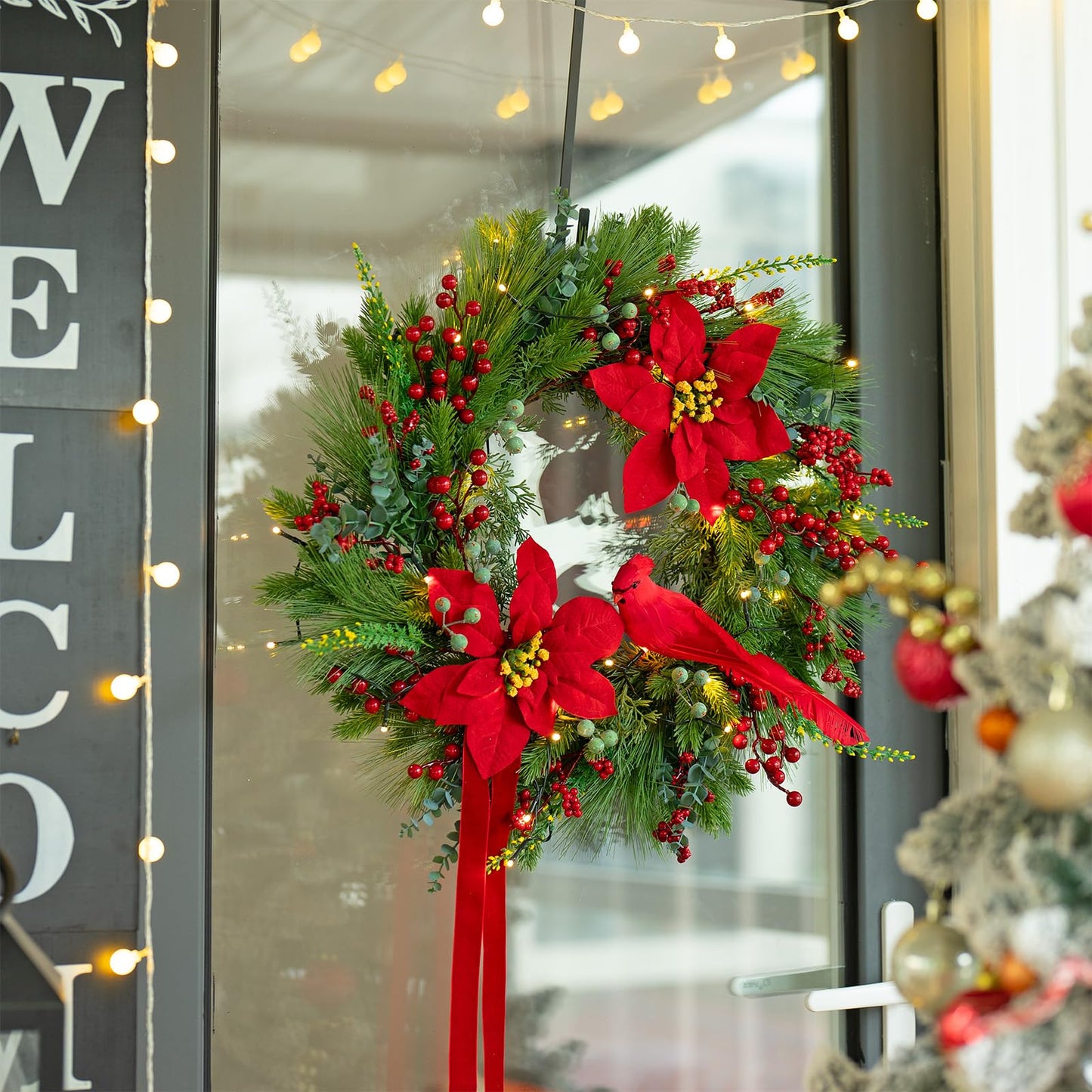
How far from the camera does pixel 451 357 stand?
3.48ft

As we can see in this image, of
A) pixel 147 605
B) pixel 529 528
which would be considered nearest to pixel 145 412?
pixel 147 605

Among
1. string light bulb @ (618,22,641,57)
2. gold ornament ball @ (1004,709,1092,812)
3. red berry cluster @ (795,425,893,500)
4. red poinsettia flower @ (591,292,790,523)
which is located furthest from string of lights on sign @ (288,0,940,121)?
gold ornament ball @ (1004,709,1092,812)

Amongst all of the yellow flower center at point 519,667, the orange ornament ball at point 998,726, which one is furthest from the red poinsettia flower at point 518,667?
the orange ornament ball at point 998,726

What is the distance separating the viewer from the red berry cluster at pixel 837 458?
3.71ft

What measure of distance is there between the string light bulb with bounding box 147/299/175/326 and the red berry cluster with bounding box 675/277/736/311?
0.58 m

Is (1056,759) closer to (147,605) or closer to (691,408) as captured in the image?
(691,408)

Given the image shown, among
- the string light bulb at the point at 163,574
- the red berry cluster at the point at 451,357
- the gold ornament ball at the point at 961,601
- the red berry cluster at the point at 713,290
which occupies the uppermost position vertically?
the red berry cluster at the point at 713,290

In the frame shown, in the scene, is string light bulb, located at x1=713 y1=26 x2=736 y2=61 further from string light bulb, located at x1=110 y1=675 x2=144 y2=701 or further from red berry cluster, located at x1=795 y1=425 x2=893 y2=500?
string light bulb, located at x1=110 y1=675 x2=144 y2=701

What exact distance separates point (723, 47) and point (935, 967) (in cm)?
115

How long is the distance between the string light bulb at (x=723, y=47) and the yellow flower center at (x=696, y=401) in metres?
0.46

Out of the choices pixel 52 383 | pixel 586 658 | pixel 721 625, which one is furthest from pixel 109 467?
pixel 721 625

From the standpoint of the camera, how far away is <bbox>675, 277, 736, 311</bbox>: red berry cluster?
113 centimetres

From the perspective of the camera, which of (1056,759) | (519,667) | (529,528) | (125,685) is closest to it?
(1056,759)

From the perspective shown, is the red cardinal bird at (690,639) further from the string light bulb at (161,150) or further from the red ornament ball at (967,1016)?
the string light bulb at (161,150)
